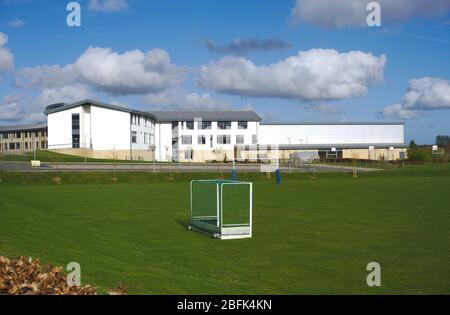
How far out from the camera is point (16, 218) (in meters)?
17.7

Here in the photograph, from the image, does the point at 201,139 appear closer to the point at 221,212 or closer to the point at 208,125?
the point at 208,125

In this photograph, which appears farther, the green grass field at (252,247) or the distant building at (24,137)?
the distant building at (24,137)

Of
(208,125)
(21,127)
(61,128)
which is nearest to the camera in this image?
(61,128)

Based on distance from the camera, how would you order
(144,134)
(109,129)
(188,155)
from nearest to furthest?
(109,129) < (144,134) < (188,155)

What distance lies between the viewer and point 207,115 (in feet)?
325

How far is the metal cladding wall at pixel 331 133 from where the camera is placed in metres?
99.7

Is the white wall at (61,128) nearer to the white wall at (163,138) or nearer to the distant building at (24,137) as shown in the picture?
the distant building at (24,137)

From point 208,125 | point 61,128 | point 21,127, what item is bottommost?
point 61,128

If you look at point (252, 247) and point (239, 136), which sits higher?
point (239, 136)

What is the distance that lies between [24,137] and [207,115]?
126 feet

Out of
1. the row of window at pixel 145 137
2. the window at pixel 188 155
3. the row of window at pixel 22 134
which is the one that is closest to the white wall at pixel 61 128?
the row of window at pixel 145 137

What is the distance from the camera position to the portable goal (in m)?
16.3

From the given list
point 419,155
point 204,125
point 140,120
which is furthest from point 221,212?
point 204,125

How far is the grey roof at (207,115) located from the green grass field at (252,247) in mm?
72520
